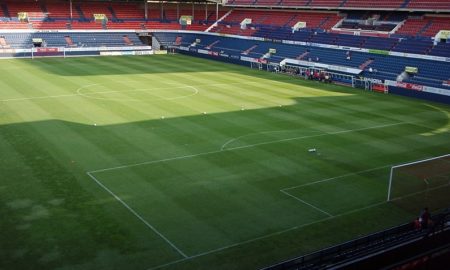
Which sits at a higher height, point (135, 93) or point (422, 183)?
point (135, 93)

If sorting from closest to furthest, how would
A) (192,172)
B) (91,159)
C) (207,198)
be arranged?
1. (207,198)
2. (192,172)
3. (91,159)

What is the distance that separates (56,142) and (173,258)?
12.6 m

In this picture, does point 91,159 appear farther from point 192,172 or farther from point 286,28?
point 286,28

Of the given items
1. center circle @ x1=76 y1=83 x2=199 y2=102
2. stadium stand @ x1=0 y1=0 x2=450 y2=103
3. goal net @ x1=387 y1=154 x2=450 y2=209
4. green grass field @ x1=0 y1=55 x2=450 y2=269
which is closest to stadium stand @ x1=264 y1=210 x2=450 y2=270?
green grass field @ x1=0 y1=55 x2=450 y2=269

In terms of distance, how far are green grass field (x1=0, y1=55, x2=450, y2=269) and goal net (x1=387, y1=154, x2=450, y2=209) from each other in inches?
11.1

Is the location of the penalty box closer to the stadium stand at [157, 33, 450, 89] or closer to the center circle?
the center circle

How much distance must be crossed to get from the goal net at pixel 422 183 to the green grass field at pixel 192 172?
0.28 m

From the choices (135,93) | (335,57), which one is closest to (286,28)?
(335,57)

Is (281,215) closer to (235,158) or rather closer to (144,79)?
(235,158)

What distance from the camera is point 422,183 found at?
1861 centimetres

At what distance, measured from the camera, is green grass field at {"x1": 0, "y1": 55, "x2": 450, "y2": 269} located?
1488cm

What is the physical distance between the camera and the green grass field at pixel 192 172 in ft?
48.8

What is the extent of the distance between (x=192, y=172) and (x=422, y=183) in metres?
9.37

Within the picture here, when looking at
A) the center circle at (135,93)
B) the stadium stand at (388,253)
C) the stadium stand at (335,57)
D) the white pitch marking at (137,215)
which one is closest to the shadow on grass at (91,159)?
the white pitch marking at (137,215)
